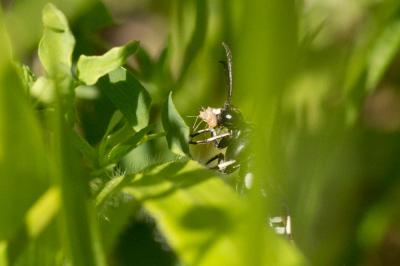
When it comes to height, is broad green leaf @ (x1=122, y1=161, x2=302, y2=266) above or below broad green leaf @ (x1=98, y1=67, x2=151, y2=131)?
above

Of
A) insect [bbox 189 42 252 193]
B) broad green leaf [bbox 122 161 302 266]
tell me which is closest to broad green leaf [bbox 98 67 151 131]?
insect [bbox 189 42 252 193]

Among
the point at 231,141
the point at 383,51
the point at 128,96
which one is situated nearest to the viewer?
the point at 128,96

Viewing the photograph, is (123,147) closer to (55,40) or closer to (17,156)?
(55,40)

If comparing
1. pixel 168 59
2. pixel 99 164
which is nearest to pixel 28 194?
pixel 99 164

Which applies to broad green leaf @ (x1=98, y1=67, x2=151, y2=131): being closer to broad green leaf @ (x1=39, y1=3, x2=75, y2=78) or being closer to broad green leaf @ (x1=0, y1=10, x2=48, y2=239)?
broad green leaf @ (x1=39, y1=3, x2=75, y2=78)

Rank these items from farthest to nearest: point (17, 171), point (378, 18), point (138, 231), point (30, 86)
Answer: point (378, 18) < point (138, 231) < point (30, 86) < point (17, 171)

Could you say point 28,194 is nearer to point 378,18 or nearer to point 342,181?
point 342,181

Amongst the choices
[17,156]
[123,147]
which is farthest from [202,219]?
[123,147]
